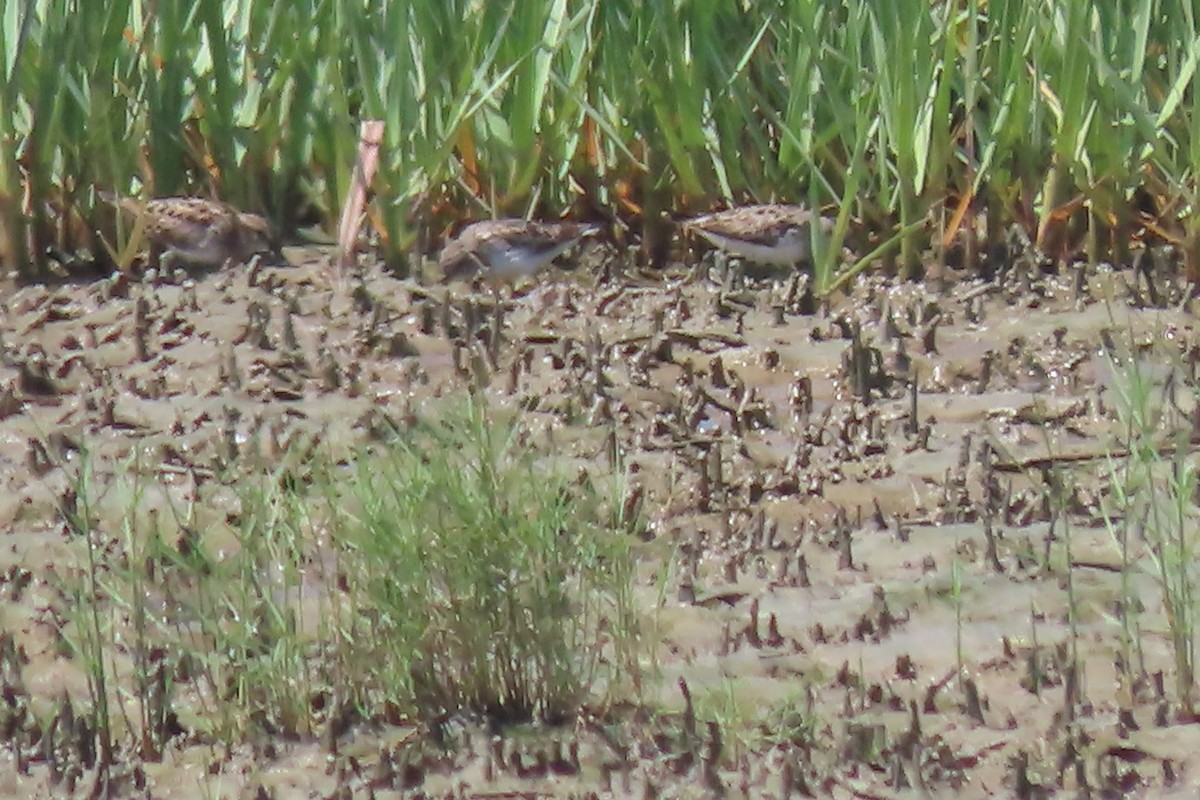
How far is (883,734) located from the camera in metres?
2.77

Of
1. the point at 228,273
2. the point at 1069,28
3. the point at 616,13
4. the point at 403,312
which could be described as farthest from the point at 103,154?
the point at 1069,28

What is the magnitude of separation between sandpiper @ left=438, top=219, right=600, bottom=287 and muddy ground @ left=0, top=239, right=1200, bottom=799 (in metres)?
0.08

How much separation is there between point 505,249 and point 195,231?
0.80 m

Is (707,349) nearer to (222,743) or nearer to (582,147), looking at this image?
(582,147)

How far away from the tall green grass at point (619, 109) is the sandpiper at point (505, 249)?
0.16 meters

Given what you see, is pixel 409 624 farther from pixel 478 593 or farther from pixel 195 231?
pixel 195 231

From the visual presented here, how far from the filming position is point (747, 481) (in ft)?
12.5

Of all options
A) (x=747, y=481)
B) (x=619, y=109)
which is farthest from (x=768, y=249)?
(x=747, y=481)

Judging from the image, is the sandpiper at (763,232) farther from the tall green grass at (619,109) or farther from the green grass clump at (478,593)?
the green grass clump at (478,593)

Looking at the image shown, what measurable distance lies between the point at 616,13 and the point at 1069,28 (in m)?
1.11

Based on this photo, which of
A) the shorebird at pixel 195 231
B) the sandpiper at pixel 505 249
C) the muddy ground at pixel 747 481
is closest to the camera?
the muddy ground at pixel 747 481

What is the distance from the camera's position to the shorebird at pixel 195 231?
5.03 metres

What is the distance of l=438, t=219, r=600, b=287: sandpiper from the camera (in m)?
4.86

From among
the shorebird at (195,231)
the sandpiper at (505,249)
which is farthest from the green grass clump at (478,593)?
the shorebird at (195,231)
